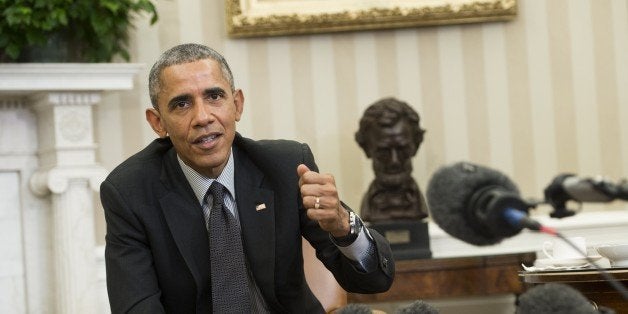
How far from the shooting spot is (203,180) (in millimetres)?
2699

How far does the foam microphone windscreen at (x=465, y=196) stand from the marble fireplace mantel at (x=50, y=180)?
10.3ft

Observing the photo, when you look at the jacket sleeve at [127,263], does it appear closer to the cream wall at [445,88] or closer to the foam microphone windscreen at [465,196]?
the foam microphone windscreen at [465,196]

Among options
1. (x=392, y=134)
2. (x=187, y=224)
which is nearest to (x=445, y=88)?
(x=392, y=134)

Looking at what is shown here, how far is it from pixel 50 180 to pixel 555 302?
3385 mm

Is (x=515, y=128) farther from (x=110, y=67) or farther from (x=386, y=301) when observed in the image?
(x=110, y=67)

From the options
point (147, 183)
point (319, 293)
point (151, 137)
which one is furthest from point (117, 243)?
point (151, 137)

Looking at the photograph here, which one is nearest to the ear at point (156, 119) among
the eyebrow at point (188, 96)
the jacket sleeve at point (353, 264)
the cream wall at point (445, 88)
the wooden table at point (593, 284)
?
the eyebrow at point (188, 96)

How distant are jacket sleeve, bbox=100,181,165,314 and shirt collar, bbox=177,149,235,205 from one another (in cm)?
17

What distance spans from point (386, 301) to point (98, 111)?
1602 mm

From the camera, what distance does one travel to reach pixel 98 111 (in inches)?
187

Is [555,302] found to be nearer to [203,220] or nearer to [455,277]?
[203,220]

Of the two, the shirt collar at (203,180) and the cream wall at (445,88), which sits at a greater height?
the cream wall at (445,88)

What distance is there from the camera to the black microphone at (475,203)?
1312 mm

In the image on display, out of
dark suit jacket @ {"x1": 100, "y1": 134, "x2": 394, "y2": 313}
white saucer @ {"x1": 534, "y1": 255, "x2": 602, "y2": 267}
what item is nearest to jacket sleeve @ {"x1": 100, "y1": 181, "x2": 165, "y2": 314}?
dark suit jacket @ {"x1": 100, "y1": 134, "x2": 394, "y2": 313}
